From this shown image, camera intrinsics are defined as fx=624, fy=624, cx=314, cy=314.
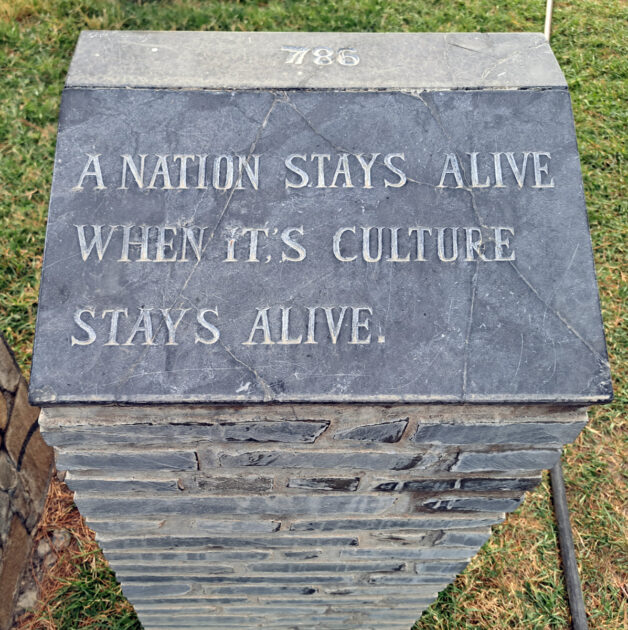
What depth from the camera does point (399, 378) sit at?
134 centimetres

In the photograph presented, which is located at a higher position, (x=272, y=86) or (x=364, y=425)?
(x=272, y=86)

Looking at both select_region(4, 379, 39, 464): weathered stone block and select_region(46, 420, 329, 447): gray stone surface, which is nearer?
select_region(46, 420, 329, 447): gray stone surface

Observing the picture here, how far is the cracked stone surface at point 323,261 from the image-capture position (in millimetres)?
1342

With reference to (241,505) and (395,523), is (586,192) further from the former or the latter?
(241,505)

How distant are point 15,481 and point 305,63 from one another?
78.0 inches

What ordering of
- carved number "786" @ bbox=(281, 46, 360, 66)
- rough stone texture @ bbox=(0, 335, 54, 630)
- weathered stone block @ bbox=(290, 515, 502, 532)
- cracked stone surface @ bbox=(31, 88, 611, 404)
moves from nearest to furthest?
cracked stone surface @ bbox=(31, 88, 611, 404), carved number "786" @ bbox=(281, 46, 360, 66), weathered stone block @ bbox=(290, 515, 502, 532), rough stone texture @ bbox=(0, 335, 54, 630)

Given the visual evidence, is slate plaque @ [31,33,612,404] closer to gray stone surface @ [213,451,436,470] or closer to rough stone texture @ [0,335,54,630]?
gray stone surface @ [213,451,436,470]

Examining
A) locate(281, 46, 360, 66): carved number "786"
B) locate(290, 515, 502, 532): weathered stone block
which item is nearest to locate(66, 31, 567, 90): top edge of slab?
locate(281, 46, 360, 66): carved number "786"

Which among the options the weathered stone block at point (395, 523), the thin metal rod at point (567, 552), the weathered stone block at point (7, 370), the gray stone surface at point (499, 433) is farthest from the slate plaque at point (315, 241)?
the thin metal rod at point (567, 552)

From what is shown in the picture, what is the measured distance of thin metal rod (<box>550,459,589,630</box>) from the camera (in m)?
2.50

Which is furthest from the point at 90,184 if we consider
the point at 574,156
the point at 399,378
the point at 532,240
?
the point at 574,156

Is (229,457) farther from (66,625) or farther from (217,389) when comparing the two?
(66,625)

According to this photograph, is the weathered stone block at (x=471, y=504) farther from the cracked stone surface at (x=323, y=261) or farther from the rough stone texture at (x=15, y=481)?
the rough stone texture at (x=15, y=481)

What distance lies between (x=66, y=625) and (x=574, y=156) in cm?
245
